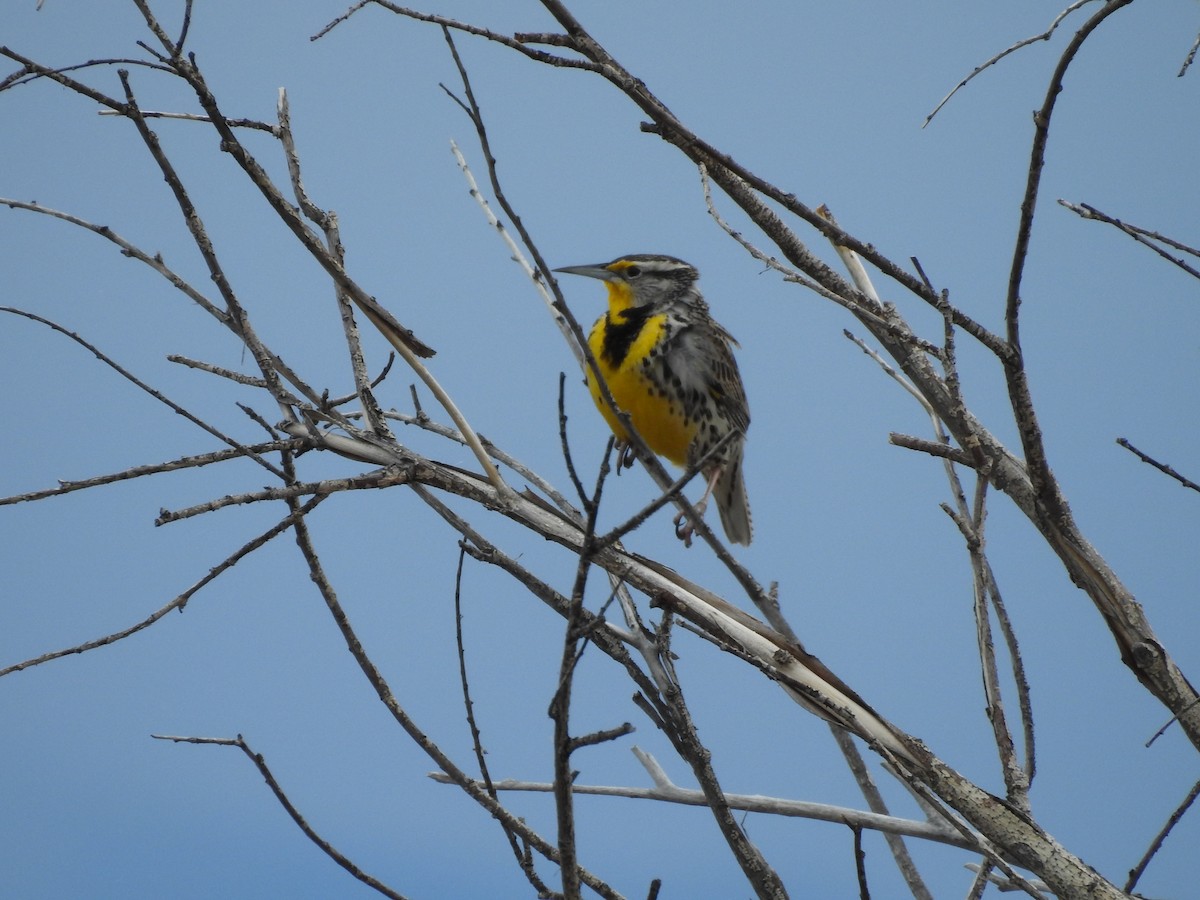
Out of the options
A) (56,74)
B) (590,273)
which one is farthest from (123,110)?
(590,273)

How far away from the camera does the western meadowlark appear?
2795mm

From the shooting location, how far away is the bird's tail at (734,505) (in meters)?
3.11

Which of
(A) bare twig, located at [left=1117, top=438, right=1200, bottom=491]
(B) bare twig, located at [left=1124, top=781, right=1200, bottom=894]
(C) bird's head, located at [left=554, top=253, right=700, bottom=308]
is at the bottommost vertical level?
(B) bare twig, located at [left=1124, top=781, right=1200, bottom=894]

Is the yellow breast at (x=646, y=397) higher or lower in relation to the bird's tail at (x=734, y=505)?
higher

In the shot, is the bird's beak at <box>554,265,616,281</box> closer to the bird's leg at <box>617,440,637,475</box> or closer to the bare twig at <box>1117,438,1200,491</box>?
the bird's leg at <box>617,440,637,475</box>

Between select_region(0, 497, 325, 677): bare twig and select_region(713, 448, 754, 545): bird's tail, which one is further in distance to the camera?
select_region(713, 448, 754, 545): bird's tail

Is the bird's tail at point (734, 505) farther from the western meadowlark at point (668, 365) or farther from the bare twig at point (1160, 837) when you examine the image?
the bare twig at point (1160, 837)

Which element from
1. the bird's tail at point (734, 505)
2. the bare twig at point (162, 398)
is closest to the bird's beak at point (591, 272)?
the bird's tail at point (734, 505)

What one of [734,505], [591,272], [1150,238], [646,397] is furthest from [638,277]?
[1150,238]

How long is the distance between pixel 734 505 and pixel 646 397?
0.50 metres

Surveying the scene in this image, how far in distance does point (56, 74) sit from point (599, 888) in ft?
3.83

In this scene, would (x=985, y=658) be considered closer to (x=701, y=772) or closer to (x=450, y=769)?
(x=701, y=772)

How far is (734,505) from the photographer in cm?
315

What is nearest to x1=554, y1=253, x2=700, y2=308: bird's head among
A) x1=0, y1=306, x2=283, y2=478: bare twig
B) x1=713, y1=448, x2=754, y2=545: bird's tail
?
x1=713, y1=448, x2=754, y2=545: bird's tail
